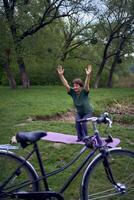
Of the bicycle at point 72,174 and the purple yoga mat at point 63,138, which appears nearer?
the bicycle at point 72,174

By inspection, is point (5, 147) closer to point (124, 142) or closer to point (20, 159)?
point (20, 159)

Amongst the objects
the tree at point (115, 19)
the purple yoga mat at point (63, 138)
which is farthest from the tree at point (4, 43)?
the purple yoga mat at point (63, 138)

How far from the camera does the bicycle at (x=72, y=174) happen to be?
161 inches

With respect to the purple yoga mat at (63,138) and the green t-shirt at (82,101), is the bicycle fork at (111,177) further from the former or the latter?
the green t-shirt at (82,101)

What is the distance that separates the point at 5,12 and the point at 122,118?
47.0 feet

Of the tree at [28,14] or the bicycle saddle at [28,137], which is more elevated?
the tree at [28,14]

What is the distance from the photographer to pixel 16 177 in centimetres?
412

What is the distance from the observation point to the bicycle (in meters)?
4.10

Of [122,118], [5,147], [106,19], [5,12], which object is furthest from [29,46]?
[5,147]

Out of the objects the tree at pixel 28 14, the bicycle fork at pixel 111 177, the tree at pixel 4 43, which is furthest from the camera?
the tree at pixel 28 14

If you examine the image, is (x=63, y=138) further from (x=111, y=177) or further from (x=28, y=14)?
(x=28, y=14)

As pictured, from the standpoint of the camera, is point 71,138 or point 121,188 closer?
point 121,188

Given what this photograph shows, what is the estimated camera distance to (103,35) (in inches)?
1187

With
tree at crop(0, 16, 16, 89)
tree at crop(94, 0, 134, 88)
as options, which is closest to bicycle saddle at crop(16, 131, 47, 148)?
tree at crop(0, 16, 16, 89)
